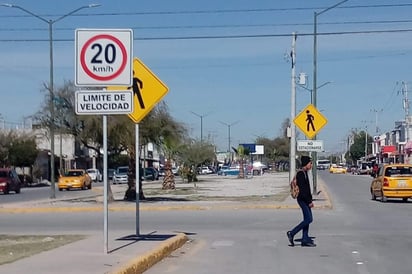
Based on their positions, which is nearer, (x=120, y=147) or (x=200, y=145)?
(x=120, y=147)

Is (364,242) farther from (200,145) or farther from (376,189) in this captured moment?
(200,145)

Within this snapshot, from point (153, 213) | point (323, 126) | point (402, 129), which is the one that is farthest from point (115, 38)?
point (402, 129)

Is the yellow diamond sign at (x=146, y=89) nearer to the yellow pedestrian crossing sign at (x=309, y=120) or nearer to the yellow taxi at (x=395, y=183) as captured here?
the yellow pedestrian crossing sign at (x=309, y=120)

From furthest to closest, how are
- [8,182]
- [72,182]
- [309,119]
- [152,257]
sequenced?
[72,182], [8,182], [309,119], [152,257]

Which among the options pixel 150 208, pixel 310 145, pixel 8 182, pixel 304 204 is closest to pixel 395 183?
pixel 310 145

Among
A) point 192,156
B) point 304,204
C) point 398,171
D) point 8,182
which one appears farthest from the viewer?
point 192,156

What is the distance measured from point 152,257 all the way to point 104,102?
280cm

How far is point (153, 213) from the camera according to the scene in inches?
1168

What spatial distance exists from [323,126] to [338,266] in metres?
21.9

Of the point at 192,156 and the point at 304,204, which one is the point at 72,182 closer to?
the point at 192,156

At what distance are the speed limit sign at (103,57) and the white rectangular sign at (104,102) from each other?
0.16 metres

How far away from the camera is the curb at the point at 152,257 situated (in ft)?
41.1

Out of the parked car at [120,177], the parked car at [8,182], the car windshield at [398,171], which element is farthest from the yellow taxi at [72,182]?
the car windshield at [398,171]

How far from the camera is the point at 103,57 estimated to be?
543 inches
